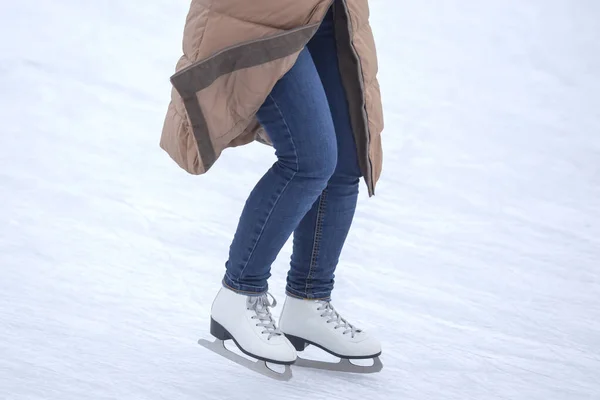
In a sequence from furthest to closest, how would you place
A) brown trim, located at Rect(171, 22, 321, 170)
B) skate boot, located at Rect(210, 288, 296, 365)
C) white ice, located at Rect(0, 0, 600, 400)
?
white ice, located at Rect(0, 0, 600, 400)
skate boot, located at Rect(210, 288, 296, 365)
brown trim, located at Rect(171, 22, 321, 170)

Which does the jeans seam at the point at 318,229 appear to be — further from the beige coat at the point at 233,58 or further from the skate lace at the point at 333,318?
the beige coat at the point at 233,58

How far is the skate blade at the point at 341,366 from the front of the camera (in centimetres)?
173

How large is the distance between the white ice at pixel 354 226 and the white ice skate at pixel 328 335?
0.14ft

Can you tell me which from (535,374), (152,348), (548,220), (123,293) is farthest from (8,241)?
(548,220)

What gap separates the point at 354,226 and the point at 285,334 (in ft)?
2.91

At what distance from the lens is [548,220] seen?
9.33 feet

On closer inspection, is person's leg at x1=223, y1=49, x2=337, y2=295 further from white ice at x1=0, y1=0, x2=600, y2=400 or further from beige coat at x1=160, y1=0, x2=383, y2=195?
Answer: white ice at x1=0, y1=0, x2=600, y2=400

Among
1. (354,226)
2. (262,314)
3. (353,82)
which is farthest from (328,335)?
(354,226)

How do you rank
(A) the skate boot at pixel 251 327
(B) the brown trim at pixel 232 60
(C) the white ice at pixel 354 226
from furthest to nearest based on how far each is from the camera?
(C) the white ice at pixel 354 226 < (A) the skate boot at pixel 251 327 < (B) the brown trim at pixel 232 60

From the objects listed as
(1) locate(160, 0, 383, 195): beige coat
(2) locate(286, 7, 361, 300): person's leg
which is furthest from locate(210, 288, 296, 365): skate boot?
(1) locate(160, 0, 383, 195): beige coat

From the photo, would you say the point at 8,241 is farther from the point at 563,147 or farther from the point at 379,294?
the point at 563,147

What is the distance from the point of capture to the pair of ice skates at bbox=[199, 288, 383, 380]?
5.26ft

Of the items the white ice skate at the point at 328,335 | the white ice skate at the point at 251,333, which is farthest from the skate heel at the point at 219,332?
the white ice skate at the point at 328,335

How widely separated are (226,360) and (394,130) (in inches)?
76.3
